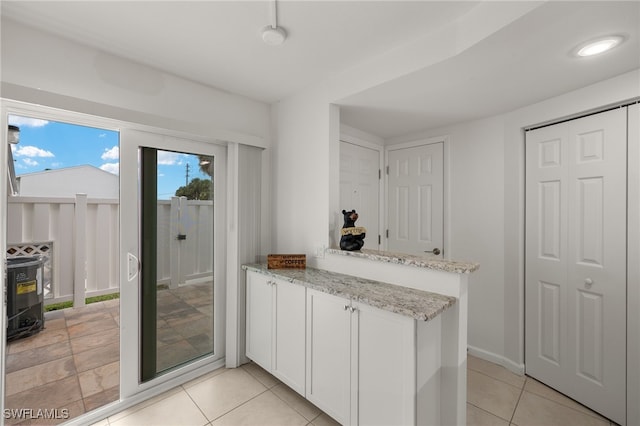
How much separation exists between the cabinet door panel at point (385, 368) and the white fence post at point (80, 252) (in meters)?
3.78

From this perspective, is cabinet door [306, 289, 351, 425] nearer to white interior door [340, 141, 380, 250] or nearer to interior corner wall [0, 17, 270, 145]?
white interior door [340, 141, 380, 250]

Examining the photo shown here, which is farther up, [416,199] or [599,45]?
[599,45]

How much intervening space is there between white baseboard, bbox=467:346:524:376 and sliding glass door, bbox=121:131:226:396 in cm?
248

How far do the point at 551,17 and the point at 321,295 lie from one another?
1874mm

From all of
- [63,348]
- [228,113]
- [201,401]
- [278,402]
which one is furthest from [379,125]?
[63,348]

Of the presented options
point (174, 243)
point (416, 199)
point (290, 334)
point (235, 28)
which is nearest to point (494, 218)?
point (416, 199)

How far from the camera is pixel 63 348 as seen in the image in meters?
2.47

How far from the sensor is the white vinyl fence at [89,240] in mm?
2206

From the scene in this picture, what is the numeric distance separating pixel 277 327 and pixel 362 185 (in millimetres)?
1775

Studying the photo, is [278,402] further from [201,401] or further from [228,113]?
[228,113]

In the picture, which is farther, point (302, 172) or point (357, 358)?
point (302, 172)

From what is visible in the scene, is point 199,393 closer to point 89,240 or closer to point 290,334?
point 290,334

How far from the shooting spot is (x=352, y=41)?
65.9 inches

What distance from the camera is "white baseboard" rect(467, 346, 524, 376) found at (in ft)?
7.38
